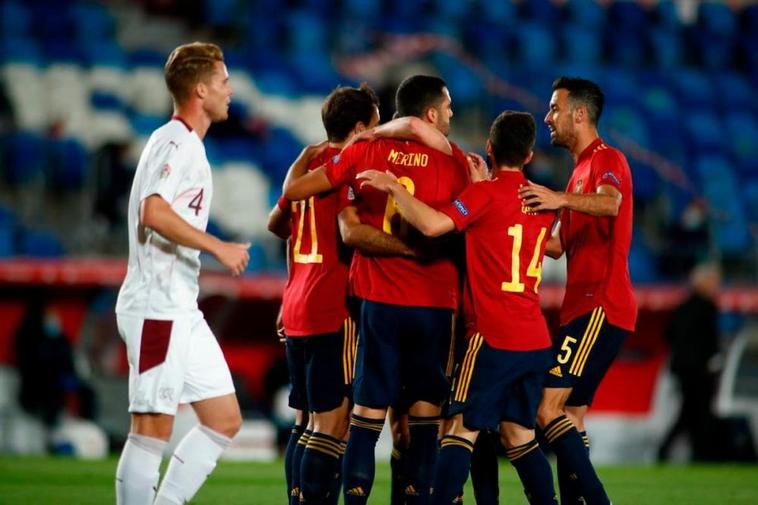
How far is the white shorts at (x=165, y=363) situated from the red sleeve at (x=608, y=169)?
2297mm

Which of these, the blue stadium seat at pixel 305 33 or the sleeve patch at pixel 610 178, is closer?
the sleeve patch at pixel 610 178

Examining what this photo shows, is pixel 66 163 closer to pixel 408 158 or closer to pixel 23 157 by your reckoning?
pixel 23 157

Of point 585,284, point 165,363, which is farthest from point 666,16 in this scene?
point 165,363

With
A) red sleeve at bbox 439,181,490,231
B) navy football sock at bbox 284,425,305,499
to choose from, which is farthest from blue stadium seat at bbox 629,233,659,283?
red sleeve at bbox 439,181,490,231

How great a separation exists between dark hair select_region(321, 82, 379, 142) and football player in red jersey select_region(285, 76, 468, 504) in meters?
0.32

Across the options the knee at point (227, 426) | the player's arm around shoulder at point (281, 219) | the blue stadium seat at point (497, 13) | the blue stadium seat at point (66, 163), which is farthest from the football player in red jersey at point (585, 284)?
the blue stadium seat at point (497, 13)

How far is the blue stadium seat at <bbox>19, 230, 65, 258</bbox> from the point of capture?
513 inches

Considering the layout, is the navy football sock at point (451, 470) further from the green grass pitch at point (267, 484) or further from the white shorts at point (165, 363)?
the green grass pitch at point (267, 484)

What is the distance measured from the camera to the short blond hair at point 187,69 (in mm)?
5754

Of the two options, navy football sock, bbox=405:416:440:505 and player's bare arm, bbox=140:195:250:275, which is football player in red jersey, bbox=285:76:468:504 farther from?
player's bare arm, bbox=140:195:250:275

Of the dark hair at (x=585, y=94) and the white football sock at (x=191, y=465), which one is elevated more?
the dark hair at (x=585, y=94)

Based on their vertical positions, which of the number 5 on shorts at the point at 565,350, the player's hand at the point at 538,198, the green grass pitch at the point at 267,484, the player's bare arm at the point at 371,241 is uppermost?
the player's hand at the point at 538,198

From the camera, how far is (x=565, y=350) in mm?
6656

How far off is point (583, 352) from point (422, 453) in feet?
3.22
